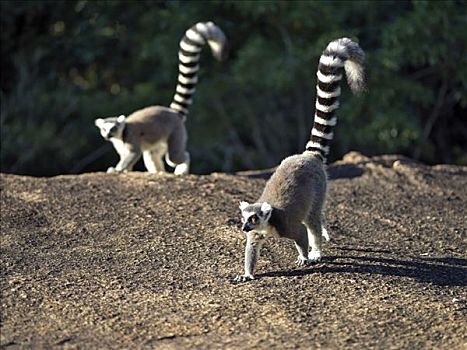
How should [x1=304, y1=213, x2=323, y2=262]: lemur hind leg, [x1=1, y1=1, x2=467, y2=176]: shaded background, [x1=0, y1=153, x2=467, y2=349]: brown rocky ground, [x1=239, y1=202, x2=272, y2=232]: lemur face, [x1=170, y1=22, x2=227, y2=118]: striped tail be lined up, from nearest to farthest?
[x1=0, y1=153, x2=467, y2=349]: brown rocky ground → [x1=239, y1=202, x2=272, y2=232]: lemur face → [x1=304, y1=213, x2=323, y2=262]: lemur hind leg → [x1=170, y1=22, x2=227, y2=118]: striped tail → [x1=1, y1=1, x2=467, y2=176]: shaded background

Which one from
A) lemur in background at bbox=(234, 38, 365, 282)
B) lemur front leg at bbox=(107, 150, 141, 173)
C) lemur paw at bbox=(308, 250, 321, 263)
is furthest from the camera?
lemur front leg at bbox=(107, 150, 141, 173)

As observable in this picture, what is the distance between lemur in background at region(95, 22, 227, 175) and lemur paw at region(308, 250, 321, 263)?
3520 mm

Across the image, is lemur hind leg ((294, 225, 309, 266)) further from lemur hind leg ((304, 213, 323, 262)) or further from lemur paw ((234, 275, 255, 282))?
lemur paw ((234, 275, 255, 282))

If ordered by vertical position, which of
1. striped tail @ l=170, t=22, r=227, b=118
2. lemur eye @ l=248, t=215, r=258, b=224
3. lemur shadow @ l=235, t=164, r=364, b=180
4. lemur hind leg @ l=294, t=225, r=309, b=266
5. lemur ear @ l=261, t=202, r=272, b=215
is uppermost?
striped tail @ l=170, t=22, r=227, b=118

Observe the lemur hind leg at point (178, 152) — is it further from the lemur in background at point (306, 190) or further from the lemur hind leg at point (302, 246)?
the lemur hind leg at point (302, 246)

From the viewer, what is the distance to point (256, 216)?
21.0 feet

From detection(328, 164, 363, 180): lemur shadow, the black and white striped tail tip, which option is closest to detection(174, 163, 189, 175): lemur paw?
detection(328, 164, 363, 180): lemur shadow

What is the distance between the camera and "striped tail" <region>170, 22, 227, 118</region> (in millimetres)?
10458

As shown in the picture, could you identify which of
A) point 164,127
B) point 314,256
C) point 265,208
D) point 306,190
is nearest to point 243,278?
point 265,208

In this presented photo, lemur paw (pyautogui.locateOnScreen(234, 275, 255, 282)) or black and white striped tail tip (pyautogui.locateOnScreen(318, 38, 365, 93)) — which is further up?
black and white striped tail tip (pyautogui.locateOnScreen(318, 38, 365, 93))

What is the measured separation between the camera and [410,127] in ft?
44.2

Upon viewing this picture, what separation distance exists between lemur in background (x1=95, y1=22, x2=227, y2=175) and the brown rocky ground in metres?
0.61

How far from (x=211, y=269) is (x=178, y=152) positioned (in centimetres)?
377

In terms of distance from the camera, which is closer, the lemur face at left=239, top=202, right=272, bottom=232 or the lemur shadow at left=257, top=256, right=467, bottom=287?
the lemur face at left=239, top=202, right=272, bottom=232
